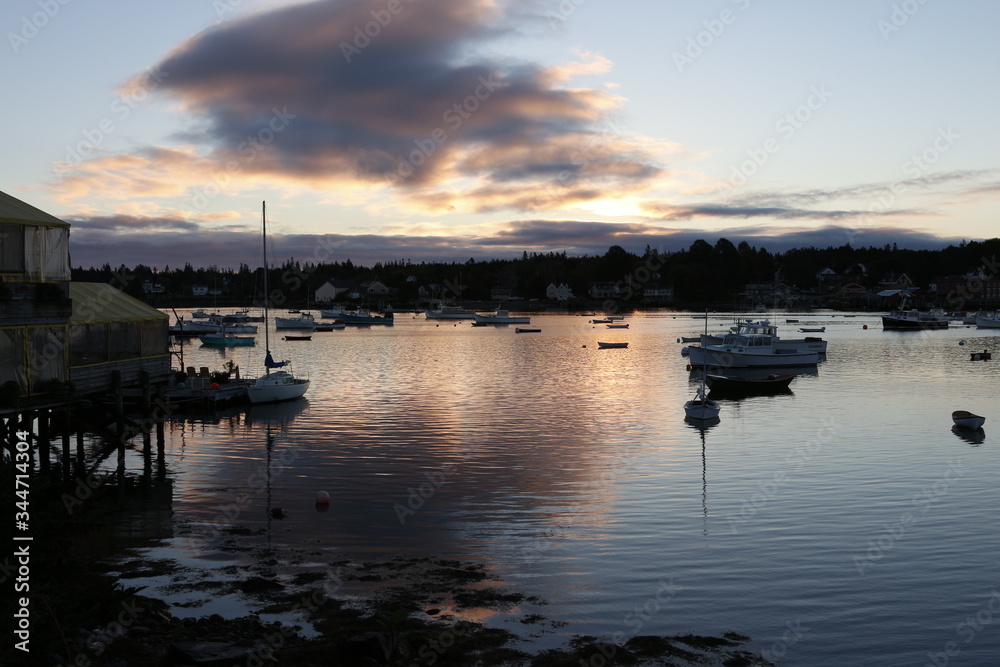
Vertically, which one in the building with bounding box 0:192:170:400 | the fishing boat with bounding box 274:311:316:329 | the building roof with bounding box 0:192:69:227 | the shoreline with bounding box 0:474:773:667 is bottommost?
the shoreline with bounding box 0:474:773:667

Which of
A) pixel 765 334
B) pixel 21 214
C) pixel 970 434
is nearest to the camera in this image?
pixel 21 214

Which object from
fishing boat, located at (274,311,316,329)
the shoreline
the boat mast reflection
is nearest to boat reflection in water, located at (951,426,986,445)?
the boat mast reflection

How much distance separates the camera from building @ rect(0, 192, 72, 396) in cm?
2469

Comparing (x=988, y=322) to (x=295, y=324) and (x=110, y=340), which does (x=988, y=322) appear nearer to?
(x=295, y=324)

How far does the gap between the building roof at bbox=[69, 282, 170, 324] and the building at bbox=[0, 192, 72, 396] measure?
19.0ft

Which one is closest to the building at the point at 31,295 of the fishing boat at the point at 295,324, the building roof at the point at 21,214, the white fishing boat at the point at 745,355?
the building roof at the point at 21,214

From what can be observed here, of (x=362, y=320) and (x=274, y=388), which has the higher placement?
(x=362, y=320)

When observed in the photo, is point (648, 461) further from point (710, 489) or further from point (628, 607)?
point (628, 607)

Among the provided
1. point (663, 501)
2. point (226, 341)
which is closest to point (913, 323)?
point (226, 341)

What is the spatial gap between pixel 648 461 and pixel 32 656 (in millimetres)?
24480

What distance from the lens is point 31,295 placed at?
25.3m

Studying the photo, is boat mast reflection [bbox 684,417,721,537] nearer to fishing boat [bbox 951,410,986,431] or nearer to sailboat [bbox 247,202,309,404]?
fishing boat [bbox 951,410,986,431]

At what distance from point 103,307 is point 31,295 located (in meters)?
10.7

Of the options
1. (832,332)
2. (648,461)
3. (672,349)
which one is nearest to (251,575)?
(648,461)
